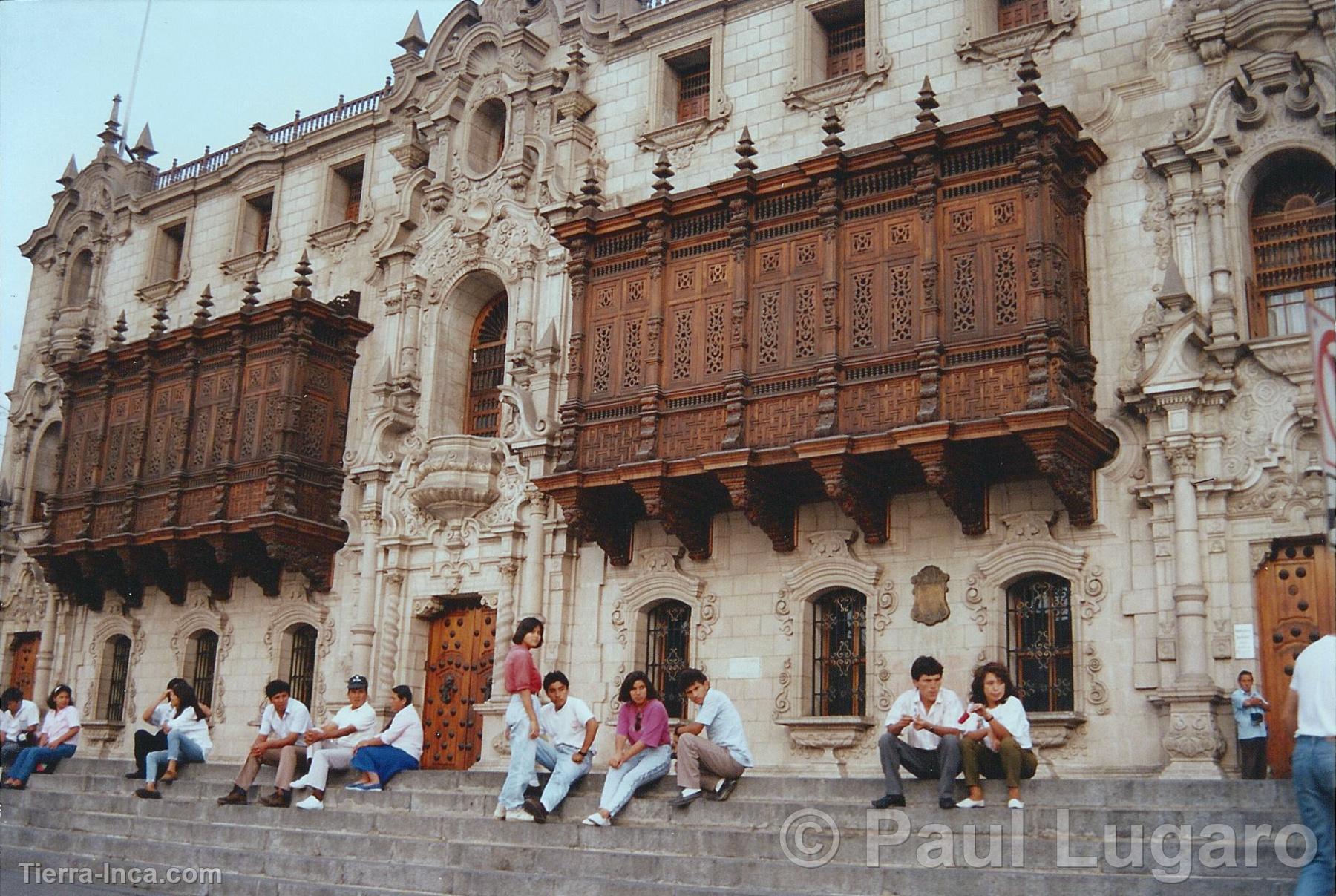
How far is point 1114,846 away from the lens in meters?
10.6

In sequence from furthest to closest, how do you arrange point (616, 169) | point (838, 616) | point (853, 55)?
point (616, 169), point (853, 55), point (838, 616)

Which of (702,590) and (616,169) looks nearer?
(702,590)

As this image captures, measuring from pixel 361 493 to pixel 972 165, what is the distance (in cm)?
1232

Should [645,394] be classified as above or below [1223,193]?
below

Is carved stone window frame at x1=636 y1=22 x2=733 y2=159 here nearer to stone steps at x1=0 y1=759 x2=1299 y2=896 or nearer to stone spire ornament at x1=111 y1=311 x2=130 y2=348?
stone steps at x1=0 y1=759 x2=1299 y2=896

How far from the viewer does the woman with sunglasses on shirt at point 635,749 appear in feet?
43.0

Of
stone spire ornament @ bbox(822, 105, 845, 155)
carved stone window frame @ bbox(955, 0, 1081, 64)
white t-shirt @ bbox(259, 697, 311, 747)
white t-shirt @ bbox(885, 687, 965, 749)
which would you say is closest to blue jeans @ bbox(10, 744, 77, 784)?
white t-shirt @ bbox(259, 697, 311, 747)

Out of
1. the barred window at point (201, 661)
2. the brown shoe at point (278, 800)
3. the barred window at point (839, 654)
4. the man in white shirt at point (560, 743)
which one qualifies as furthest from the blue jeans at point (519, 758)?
the barred window at point (201, 661)

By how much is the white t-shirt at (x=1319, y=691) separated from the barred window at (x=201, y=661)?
20.8 m

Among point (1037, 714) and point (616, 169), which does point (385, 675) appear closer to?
point (616, 169)

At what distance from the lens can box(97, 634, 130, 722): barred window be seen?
2706 centimetres

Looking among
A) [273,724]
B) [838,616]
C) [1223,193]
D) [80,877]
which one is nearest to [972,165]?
[1223,193]

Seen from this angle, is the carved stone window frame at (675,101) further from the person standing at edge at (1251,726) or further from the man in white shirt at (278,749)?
the person standing at edge at (1251,726)

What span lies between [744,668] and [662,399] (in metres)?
3.94
